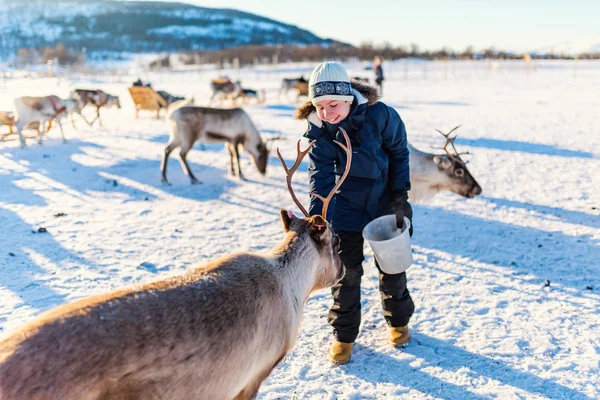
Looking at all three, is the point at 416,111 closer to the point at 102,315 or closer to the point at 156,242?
the point at 156,242

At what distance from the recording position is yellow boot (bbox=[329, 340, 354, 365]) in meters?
2.79

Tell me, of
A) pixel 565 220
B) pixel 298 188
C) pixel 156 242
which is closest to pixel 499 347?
pixel 565 220

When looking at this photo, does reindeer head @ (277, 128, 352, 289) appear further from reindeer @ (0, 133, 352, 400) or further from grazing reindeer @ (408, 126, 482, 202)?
grazing reindeer @ (408, 126, 482, 202)

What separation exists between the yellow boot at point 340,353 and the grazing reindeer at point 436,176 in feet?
8.52

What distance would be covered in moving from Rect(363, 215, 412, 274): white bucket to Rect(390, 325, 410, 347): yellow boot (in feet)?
1.63

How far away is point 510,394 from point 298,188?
4496 mm

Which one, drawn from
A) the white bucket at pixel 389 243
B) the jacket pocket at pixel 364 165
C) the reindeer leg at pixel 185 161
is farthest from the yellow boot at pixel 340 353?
the reindeer leg at pixel 185 161

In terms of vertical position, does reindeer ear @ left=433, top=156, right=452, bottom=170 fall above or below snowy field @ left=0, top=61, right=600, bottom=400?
above

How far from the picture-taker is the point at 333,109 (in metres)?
2.48

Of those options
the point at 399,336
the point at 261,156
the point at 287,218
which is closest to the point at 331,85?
the point at 287,218

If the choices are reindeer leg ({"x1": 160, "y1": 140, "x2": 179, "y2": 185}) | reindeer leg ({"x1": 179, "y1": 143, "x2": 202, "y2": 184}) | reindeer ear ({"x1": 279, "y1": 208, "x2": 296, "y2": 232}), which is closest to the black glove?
reindeer ear ({"x1": 279, "y1": 208, "x2": 296, "y2": 232})

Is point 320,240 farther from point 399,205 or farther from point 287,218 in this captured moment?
point 399,205

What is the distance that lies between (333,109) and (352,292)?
1138mm

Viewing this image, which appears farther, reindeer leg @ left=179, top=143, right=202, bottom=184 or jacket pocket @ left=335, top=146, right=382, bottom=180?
reindeer leg @ left=179, top=143, right=202, bottom=184
